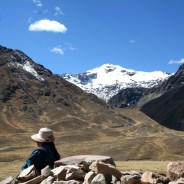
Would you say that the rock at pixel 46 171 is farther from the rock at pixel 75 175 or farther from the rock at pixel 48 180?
the rock at pixel 75 175

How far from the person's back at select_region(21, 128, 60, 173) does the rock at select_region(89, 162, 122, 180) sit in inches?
36.7

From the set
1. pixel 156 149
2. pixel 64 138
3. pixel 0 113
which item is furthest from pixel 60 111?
pixel 156 149

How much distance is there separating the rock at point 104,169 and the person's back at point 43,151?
3.06ft

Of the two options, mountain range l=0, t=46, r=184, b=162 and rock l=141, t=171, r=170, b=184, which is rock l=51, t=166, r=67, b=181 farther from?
mountain range l=0, t=46, r=184, b=162

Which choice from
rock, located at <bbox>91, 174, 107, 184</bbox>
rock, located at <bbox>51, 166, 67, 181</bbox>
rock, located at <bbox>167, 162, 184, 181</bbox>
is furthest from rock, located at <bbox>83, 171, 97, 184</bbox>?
rock, located at <bbox>167, 162, 184, 181</bbox>

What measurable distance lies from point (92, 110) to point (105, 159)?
568ft

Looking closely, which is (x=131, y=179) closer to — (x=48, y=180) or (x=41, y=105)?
(x=48, y=180)

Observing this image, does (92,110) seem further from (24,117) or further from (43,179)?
(43,179)

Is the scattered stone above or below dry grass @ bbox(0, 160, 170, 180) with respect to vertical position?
above

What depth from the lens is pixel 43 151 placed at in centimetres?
968

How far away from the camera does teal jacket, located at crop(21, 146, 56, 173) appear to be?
381 inches

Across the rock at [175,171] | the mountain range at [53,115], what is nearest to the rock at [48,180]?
the rock at [175,171]

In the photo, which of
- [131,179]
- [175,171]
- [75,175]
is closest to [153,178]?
[131,179]

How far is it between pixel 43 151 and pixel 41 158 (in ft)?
0.81
